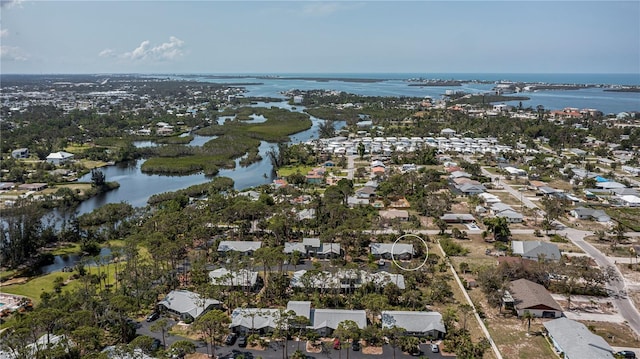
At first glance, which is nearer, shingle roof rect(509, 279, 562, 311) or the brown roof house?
the brown roof house

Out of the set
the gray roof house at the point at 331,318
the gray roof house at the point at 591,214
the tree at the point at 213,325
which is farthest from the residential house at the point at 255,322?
the gray roof house at the point at 591,214

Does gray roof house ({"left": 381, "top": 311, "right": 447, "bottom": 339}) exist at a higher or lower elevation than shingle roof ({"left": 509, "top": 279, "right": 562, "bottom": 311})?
lower

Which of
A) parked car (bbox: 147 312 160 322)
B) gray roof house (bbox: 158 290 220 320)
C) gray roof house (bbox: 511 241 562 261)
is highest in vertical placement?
gray roof house (bbox: 511 241 562 261)

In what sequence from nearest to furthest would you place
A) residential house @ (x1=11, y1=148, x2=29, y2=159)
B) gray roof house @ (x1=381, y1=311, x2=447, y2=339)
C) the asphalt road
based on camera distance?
the asphalt road → gray roof house @ (x1=381, y1=311, x2=447, y2=339) → residential house @ (x1=11, y1=148, x2=29, y2=159)

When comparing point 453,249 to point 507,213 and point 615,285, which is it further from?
point 507,213

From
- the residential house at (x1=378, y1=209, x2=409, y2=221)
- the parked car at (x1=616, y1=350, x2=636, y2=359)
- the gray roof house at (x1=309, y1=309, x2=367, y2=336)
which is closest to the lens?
the parked car at (x1=616, y1=350, x2=636, y2=359)

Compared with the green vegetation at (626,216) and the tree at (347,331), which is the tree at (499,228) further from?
the tree at (347,331)

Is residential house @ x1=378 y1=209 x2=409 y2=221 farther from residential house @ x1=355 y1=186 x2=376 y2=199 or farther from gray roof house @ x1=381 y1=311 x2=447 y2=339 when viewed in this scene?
gray roof house @ x1=381 y1=311 x2=447 y2=339

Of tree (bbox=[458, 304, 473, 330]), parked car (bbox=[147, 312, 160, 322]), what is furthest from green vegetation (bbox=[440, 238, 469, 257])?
parked car (bbox=[147, 312, 160, 322])
